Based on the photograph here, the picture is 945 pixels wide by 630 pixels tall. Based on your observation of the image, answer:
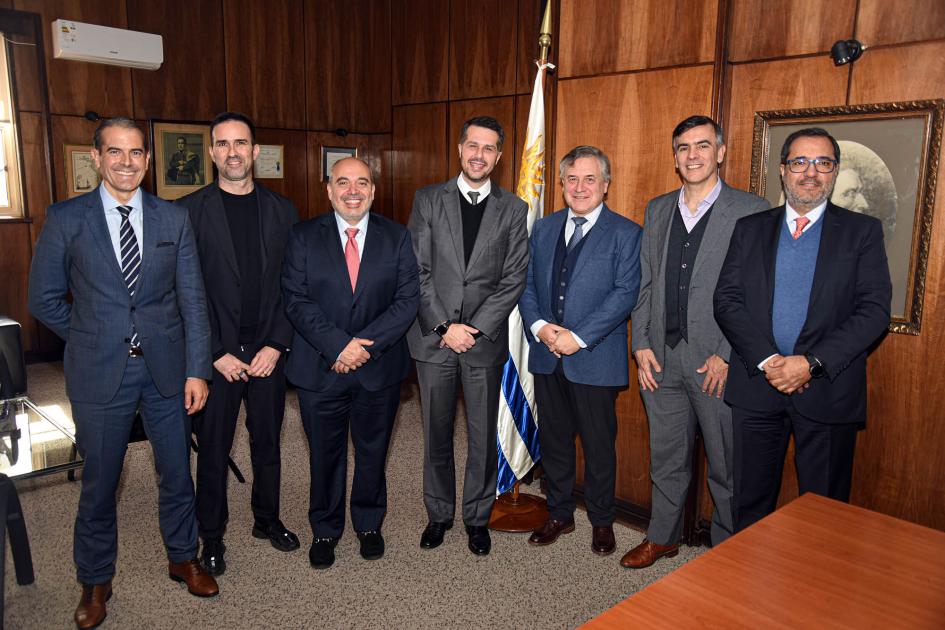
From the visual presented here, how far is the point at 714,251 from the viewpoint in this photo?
305cm

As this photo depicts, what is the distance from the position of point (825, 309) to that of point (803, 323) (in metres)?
0.10

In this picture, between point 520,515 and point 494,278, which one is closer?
point 494,278

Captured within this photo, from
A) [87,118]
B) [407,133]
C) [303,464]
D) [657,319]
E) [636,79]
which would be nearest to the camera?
[657,319]

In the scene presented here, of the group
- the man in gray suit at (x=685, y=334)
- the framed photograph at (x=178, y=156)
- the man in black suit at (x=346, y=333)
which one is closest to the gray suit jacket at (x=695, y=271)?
the man in gray suit at (x=685, y=334)

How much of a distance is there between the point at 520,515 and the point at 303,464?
5.24 ft

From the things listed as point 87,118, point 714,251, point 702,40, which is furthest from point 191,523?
point 87,118

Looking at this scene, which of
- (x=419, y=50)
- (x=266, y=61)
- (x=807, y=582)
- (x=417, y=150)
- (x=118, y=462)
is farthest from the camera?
(x=417, y=150)

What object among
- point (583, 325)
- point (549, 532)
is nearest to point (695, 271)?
point (583, 325)

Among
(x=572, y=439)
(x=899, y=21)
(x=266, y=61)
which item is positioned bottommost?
(x=572, y=439)

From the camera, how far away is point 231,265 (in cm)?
312

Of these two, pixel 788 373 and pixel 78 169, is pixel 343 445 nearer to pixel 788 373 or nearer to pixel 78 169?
pixel 788 373

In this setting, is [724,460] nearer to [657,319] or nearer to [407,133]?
[657,319]

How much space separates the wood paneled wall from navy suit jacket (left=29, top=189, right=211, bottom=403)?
7.35 feet

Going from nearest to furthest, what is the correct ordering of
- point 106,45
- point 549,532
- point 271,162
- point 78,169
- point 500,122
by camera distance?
point 549,532 < point 106,45 < point 78,169 < point 500,122 < point 271,162
